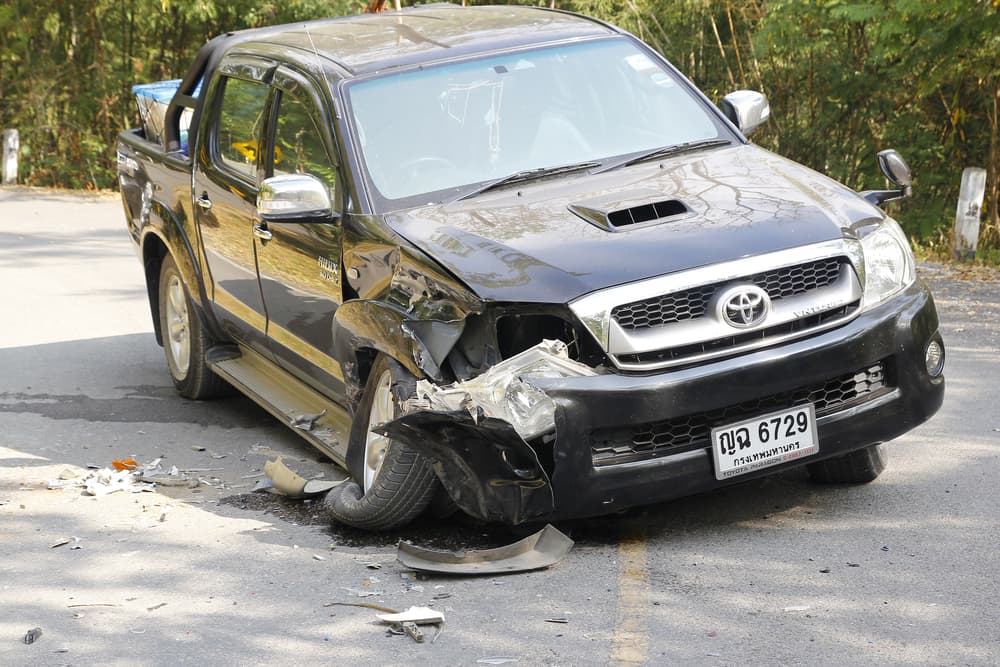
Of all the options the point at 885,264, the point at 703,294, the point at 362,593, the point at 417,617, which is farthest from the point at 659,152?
the point at 417,617

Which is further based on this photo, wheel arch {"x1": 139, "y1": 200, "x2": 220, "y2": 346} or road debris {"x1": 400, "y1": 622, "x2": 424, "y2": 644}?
wheel arch {"x1": 139, "y1": 200, "x2": 220, "y2": 346}

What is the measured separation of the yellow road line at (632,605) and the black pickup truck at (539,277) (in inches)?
10.0

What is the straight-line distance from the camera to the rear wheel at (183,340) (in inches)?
307

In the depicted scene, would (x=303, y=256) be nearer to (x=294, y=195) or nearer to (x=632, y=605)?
(x=294, y=195)

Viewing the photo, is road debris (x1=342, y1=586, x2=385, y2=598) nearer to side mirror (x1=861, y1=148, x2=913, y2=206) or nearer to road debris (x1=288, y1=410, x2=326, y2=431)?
road debris (x1=288, y1=410, x2=326, y2=431)

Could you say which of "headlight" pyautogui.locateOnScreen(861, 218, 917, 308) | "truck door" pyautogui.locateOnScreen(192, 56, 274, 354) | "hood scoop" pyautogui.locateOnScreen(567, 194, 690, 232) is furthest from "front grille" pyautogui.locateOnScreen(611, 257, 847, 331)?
"truck door" pyautogui.locateOnScreen(192, 56, 274, 354)

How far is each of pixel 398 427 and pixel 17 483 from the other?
2636 millimetres

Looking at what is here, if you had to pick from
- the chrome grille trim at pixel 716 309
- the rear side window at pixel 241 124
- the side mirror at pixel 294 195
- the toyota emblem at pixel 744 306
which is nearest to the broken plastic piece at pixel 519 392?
the chrome grille trim at pixel 716 309

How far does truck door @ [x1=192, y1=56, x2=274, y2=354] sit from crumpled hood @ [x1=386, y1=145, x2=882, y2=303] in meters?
1.46

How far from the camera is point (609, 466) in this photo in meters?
4.67

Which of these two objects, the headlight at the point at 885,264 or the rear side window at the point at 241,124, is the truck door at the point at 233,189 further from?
the headlight at the point at 885,264

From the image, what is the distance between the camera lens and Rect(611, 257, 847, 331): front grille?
464 centimetres

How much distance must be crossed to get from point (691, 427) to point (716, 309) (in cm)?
42

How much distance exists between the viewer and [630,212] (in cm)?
514
